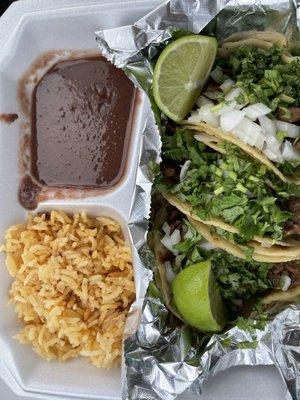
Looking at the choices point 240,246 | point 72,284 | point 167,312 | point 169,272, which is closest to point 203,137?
point 240,246

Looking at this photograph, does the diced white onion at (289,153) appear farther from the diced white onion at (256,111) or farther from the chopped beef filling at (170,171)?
the chopped beef filling at (170,171)

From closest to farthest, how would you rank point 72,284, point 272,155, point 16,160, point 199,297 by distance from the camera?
point 272,155 → point 199,297 → point 72,284 → point 16,160

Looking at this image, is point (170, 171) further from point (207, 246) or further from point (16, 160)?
point (16, 160)

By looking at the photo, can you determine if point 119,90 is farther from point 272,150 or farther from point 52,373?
point 52,373

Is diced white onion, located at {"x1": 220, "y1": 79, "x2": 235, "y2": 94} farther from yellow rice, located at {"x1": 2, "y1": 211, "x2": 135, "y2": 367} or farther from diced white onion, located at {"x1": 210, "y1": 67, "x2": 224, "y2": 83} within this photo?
yellow rice, located at {"x1": 2, "y1": 211, "x2": 135, "y2": 367}

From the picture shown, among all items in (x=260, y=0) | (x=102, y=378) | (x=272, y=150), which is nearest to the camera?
(x=272, y=150)

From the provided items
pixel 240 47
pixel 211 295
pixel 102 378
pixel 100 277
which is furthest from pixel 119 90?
pixel 102 378
